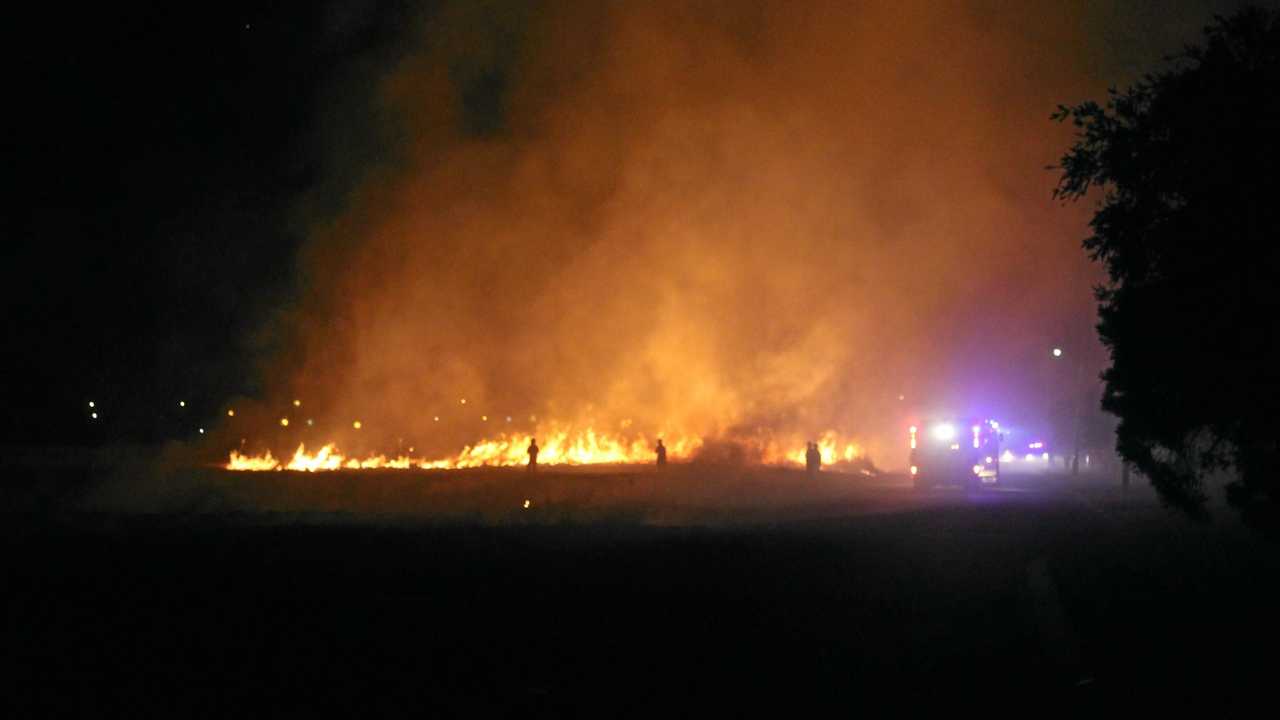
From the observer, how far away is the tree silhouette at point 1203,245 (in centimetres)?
1329

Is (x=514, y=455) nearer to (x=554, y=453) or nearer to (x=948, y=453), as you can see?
(x=554, y=453)

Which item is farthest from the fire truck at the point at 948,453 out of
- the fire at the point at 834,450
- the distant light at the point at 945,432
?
the fire at the point at 834,450

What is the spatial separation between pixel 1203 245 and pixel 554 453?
37.5 m

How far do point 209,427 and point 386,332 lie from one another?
8.95 metres

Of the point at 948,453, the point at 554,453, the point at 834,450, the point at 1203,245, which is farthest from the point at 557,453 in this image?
the point at 1203,245

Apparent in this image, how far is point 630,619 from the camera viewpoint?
11.8 m

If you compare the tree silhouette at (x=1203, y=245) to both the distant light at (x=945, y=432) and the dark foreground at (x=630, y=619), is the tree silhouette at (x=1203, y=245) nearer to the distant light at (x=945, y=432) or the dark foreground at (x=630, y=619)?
the dark foreground at (x=630, y=619)

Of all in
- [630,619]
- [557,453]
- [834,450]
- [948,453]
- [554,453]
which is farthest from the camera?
[834,450]

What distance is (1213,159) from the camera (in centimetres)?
1352

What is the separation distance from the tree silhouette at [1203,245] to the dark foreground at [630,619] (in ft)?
6.48

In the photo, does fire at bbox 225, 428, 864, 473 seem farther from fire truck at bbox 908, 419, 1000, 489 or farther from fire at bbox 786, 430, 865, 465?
fire truck at bbox 908, 419, 1000, 489

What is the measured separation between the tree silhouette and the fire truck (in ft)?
86.6

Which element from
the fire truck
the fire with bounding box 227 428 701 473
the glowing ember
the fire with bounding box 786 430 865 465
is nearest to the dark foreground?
the fire with bounding box 227 428 701 473

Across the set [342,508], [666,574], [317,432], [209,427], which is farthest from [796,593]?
[209,427]
